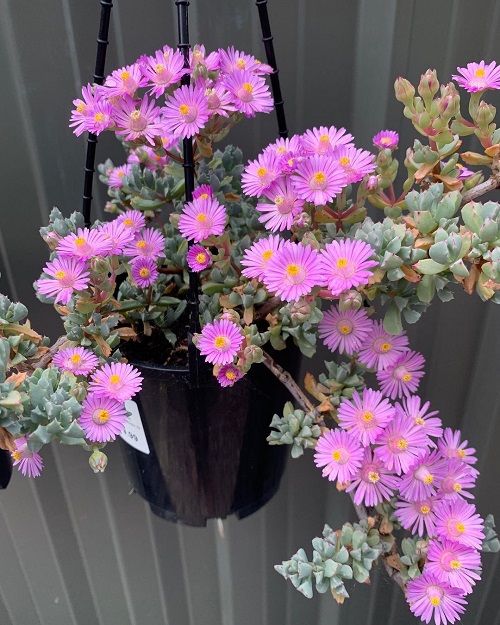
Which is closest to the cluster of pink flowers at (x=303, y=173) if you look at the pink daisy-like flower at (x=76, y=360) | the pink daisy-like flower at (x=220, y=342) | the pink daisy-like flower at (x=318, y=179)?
the pink daisy-like flower at (x=318, y=179)

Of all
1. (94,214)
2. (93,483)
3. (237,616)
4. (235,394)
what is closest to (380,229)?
(235,394)

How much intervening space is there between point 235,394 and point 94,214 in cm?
44

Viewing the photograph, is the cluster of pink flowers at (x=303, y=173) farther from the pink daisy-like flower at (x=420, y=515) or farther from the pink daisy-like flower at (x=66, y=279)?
the pink daisy-like flower at (x=420, y=515)

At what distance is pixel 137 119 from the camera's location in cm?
57

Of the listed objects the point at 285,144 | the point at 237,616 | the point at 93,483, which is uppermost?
the point at 285,144

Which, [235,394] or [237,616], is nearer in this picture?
[235,394]

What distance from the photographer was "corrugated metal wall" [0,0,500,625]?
796 millimetres

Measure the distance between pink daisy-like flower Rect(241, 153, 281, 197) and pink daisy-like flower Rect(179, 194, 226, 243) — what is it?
0.04 m

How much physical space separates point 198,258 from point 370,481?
0.28m

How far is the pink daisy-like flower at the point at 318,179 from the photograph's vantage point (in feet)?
1.70

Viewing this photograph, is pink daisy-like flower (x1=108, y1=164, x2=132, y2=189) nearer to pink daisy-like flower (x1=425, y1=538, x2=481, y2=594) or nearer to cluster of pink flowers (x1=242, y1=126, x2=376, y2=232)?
cluster of pink flowers (x1=242, y1=126, x2=376, y2=232)

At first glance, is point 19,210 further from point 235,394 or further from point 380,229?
point 380,229

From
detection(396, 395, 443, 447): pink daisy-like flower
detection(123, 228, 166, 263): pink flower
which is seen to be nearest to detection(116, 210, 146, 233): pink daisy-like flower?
detection(123, 228, 166, 263): pink flower

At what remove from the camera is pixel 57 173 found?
0.89 m
